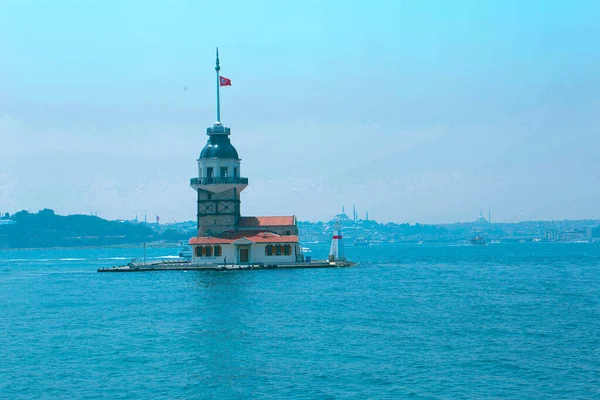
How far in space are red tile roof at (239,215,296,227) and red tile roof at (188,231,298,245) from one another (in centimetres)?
179

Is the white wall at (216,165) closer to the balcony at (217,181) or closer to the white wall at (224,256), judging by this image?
the balcony at (217,181)

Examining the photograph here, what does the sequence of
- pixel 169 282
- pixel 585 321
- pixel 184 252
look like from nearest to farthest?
pixel 585 321
pixel 169 282
pixel 184 252

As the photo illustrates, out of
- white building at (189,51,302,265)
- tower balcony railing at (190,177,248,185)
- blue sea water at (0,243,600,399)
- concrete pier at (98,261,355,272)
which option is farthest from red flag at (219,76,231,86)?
blue sea water at (0,243,600,399)

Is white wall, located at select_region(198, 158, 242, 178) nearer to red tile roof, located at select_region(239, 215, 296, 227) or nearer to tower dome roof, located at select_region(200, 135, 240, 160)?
tower dome roof, located at select_region(200, 135, 240, 160)

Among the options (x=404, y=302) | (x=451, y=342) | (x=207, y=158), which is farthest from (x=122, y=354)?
(x=207, y=158)

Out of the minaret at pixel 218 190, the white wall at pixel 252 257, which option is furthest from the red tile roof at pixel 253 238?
the minaret at pixel 218 190

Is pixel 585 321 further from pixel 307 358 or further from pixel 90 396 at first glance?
pixel 90 396

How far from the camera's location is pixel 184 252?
12938cm

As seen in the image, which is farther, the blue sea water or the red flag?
the red flag

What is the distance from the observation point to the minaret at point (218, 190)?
93.3 m

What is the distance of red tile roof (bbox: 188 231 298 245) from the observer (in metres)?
90.2

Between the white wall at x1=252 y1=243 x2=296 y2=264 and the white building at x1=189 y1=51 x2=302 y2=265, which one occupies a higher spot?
the white building at x1=189 y1=51 x2=302 y2=265

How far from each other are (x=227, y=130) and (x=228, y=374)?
64.7 m

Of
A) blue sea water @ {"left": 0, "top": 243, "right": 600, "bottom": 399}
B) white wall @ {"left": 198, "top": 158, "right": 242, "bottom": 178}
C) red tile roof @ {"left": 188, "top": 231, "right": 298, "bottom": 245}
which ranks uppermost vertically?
white wall @ {"left": 198, "top": 158, "right": 242, "bottom": 178}
